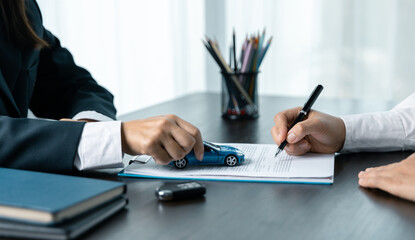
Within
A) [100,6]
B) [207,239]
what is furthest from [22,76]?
[100,6]

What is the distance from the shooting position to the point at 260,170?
3.15ft

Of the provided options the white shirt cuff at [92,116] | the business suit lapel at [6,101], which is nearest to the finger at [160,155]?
the white shirt cuff at [92,116]

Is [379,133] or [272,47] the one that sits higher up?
[379,133]

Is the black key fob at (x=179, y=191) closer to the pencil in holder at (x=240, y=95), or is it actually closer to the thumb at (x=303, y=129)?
the thumb at (x=303, y=129)

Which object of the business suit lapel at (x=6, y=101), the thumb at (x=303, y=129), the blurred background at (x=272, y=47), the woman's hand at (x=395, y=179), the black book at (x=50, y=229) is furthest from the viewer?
the blurred background at (x=272, y=47)

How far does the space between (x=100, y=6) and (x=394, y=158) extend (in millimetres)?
2388

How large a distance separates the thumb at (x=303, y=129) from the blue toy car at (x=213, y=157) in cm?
13

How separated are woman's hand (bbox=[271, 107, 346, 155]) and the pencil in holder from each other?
0.40 meters

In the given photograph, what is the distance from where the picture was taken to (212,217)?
2.42 ft

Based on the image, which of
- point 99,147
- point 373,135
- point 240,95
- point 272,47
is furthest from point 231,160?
point 272,47

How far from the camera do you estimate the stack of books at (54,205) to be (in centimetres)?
64

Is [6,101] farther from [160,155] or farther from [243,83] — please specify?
[243,83]

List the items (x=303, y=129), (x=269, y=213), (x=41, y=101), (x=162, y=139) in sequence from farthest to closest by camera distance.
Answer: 1. (x=41, y=101)
2. (x=303, y=129)
3. (x=162, y=139)
4. (x=269, y=213)

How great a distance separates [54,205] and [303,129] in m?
0.58
